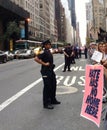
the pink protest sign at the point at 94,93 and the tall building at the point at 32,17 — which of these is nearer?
the pink protest sign at the point at 94,93

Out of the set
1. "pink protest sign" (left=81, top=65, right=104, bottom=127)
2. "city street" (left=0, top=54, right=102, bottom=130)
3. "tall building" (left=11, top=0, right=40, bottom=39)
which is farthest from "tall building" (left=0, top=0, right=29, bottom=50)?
"pink protest sign" (left=81, top=65, right=104, bottom=127)

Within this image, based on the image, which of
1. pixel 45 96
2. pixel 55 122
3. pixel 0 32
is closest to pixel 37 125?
pixel 55 122

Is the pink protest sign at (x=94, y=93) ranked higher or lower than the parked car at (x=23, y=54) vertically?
higher

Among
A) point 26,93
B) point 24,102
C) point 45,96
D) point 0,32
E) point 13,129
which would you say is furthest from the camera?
point 0,32

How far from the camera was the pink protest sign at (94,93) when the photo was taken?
226 inches

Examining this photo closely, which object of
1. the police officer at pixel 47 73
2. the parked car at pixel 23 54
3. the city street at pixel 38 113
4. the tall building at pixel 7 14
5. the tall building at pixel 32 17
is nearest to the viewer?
the city street at pixel 38 113

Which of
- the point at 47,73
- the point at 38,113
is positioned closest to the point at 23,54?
the point at 47,73

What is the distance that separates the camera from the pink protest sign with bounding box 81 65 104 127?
575 cm

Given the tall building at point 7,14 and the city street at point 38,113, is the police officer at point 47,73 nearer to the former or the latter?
the city street at point 38,113

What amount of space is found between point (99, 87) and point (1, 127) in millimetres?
3136

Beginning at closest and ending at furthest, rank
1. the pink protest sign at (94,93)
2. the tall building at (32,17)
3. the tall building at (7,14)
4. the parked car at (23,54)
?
1. the pink protest sign at (94,93)
2. the parked car at (23,54)
3. the tall building at (7,14)
4. the tall building at (32,17)

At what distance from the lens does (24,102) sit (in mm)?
11906

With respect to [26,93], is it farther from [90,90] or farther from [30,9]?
[30,9]

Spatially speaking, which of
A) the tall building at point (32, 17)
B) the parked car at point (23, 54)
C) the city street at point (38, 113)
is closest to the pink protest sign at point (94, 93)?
the city street at point (38, 113)
